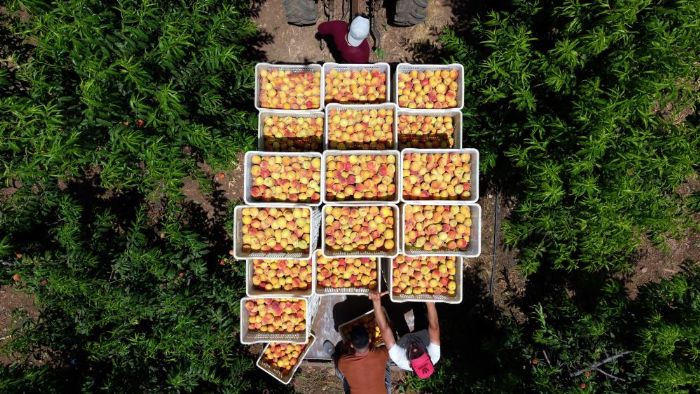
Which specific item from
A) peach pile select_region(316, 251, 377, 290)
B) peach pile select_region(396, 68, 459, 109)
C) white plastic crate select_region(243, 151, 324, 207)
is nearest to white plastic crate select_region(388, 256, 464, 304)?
peach pile select_region(316, 251, 377, 290)

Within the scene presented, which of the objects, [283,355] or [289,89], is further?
[283,355]

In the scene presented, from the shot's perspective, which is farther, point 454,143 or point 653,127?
point 454,143

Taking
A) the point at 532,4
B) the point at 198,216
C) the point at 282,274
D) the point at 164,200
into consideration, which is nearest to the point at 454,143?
the point at 532,4

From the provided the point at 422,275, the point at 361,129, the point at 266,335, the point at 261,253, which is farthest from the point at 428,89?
the point at 266,335

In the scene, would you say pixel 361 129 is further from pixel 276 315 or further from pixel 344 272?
pixel 276 315

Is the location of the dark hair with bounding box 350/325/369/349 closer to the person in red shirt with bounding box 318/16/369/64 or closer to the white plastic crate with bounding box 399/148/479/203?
the white plastic crate with bounding box 399/148/479/203

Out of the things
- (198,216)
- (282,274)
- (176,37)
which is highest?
(176,37)

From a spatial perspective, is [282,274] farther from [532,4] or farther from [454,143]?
[532,4]
